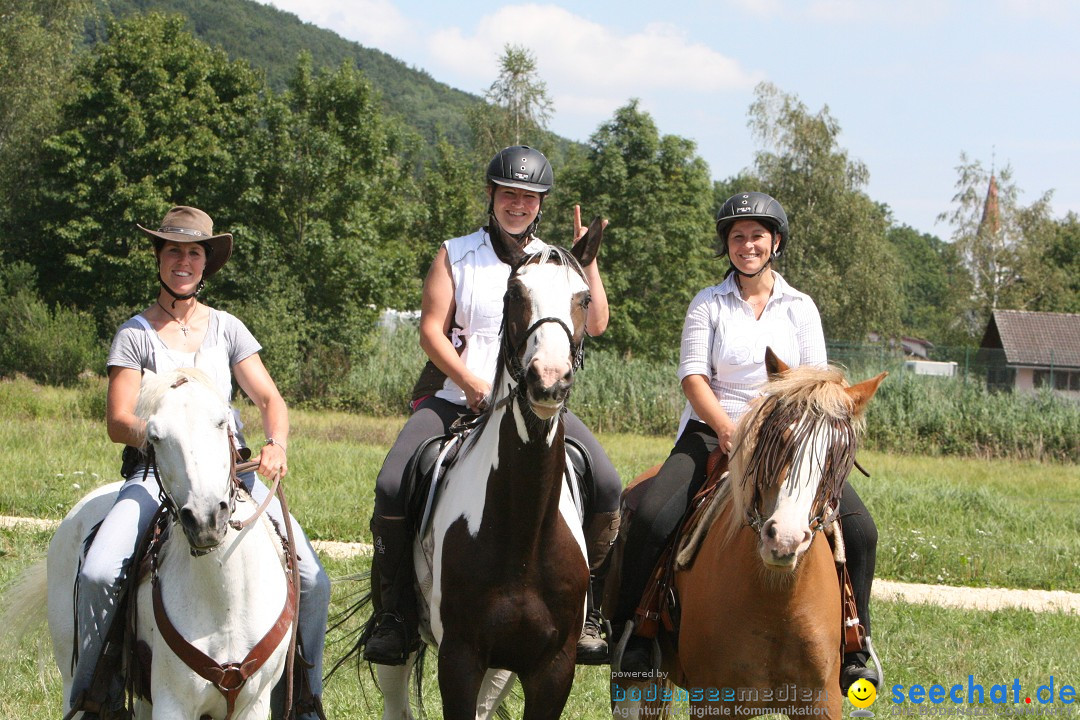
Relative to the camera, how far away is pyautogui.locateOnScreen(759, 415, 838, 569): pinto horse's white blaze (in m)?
3.73

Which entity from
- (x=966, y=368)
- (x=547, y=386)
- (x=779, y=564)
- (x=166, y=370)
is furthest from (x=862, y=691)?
(x=966, y=368)

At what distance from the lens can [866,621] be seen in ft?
15.5

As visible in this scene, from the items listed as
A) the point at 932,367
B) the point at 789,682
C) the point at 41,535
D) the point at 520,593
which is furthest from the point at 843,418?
the point at 932,367

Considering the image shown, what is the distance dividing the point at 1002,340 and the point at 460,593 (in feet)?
145

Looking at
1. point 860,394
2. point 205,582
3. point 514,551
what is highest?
point 860,394

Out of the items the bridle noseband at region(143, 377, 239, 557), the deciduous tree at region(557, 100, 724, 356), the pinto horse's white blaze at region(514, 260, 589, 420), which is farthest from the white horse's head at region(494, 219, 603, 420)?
the deciduous tree at region(557, 100, 724, 356)

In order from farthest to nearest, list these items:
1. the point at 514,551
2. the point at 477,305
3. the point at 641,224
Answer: the point at 641,224
the point at 477,305
the point at 514,551

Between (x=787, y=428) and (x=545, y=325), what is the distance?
1.13 metres

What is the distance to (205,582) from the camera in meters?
3.84

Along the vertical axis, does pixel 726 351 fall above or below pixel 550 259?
below

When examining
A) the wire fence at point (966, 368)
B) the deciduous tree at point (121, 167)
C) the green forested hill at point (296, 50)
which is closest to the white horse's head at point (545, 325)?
the wire fence at point (966, 368)

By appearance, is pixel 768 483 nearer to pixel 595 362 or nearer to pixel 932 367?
pixel 595 362

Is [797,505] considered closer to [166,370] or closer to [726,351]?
[726,351]

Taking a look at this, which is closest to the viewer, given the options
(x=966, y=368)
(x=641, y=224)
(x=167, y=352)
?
(x=167, y=352)
